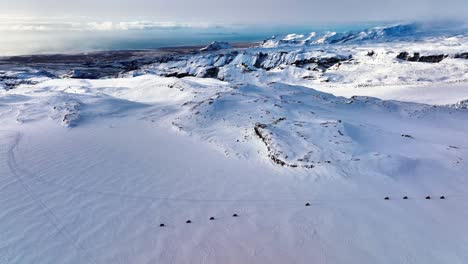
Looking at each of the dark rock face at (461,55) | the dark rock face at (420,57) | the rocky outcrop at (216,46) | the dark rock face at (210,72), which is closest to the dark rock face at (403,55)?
the dark rock face at (420,57)

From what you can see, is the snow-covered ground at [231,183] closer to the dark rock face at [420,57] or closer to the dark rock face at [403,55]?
the dark rock face at [420,57]

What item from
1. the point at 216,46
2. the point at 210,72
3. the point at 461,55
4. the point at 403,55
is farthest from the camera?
the point at 216,46

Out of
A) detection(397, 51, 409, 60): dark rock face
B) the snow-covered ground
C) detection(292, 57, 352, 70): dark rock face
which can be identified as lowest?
detection(292, 57, 352, 70): dark rock face

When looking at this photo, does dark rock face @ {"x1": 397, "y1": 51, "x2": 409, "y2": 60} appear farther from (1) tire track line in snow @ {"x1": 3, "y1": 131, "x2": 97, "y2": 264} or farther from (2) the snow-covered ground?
(1) tire track line in snow @ {"x1": 3, "y1": 131, "x2": 97, "y2": 264}

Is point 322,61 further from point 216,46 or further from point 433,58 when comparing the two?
point 216,46

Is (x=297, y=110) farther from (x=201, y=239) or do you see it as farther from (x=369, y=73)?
(x=369, y=73)

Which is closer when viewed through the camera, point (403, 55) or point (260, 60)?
point (403, 55)

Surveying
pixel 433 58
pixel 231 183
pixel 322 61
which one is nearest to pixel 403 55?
pixel 433 58

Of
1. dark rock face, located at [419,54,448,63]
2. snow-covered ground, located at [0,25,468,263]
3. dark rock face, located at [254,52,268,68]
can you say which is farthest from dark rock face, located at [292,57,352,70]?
snow-covered ground, located at [0,25,468,263]

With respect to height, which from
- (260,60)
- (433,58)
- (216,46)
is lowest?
(433,58)

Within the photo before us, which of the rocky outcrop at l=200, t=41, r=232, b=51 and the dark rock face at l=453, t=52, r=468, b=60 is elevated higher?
the rocky outcrop at l=200, t=41, r=232, b=51
